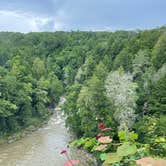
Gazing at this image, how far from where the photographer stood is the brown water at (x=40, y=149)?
2447 centimetres

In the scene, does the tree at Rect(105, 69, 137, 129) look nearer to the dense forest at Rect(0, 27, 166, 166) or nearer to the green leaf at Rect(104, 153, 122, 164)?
the dense forest at Rect(0, 27, 166, 166)

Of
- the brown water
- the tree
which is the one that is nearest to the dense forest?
the tree

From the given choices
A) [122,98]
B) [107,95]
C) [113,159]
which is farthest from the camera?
[107,95]

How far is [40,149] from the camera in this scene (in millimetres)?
28062

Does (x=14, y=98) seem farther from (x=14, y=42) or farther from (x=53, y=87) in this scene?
(x=14, y=42)

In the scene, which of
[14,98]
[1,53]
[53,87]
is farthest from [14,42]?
[14,98]

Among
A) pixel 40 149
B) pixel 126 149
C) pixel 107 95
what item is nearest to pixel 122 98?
pixel 107 95

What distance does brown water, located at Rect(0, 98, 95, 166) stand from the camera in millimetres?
24469

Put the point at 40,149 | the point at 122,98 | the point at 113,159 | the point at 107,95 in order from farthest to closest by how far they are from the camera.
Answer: the point at 40,149
the point at 107,95
the point at 122,98
the point at 113,159

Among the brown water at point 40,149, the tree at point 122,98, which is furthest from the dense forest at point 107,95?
the brown water at point 40,149

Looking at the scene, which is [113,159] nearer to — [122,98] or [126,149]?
[126,149]

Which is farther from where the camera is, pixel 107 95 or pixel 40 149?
pixel 40 149

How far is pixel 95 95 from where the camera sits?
25578 millimetres

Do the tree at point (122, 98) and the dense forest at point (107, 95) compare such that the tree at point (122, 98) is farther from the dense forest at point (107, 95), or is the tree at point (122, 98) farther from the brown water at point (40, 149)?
the brown water at point (40, 149)
